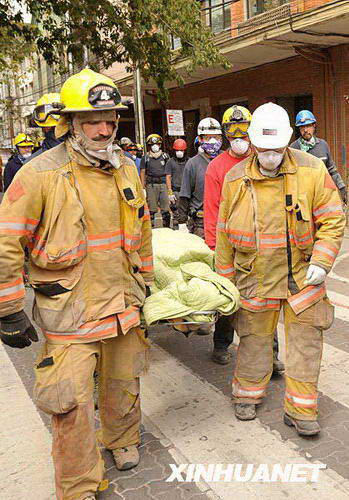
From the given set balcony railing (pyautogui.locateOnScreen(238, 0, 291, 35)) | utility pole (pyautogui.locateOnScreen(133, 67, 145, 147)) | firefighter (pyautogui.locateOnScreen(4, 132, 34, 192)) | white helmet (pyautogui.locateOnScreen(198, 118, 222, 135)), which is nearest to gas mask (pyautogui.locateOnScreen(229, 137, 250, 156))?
white helmet (pyautogui.locateOnScreen(198, 118, 222, 135))

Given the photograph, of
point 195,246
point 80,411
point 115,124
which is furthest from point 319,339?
point 115,124

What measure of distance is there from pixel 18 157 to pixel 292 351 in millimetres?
5270

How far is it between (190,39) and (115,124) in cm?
650

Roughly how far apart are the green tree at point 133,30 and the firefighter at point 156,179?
7.25ft

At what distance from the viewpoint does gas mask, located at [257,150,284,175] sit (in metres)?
3.22

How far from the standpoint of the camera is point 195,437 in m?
3.43

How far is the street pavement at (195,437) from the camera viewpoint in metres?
2.91

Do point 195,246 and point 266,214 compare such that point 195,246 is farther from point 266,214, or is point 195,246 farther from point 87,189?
point 87,189

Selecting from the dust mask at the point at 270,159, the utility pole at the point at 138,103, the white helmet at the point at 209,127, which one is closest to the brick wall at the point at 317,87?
the utility pole at the point at 138,103

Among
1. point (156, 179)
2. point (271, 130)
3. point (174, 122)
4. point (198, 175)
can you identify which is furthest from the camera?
point (174, 122)

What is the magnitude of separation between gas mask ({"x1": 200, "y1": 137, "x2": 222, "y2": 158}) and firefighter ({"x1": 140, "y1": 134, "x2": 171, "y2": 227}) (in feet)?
20.0

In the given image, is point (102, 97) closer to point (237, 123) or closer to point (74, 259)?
point (74, 259)

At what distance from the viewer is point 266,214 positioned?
3.34 m

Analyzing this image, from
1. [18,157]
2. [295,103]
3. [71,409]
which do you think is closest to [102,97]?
[71,409]
